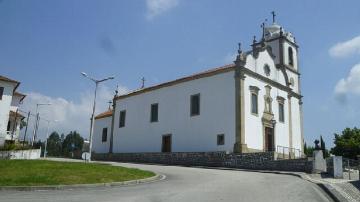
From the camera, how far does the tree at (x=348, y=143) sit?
129 feet

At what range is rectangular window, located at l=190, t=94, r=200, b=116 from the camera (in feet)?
116

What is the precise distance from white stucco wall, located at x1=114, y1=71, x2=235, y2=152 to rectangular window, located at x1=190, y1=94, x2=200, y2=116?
14.7 inches

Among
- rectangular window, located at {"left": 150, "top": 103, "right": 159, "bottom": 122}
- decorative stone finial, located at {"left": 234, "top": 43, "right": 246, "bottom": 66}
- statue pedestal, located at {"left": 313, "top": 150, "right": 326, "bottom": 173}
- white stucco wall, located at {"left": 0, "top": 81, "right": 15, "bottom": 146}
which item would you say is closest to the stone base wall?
statue pedestal, located at {"left": 313, "top": 150, "right": 326, "bottom": 173}

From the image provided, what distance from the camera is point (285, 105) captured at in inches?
1527

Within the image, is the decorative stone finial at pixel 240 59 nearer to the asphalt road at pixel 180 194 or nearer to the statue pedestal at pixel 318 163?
the statue pedestal at pixel 318 163

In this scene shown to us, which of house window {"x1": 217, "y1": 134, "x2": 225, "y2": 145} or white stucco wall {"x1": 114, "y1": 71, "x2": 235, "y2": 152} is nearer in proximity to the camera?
house window {"x1": 217, "y1": 134, "x2": 225, "y2": 145}

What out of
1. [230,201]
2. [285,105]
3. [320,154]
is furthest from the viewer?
[285,105]

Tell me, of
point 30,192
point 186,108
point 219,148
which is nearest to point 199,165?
point 219,148

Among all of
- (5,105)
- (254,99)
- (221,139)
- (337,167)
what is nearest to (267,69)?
(254,99)

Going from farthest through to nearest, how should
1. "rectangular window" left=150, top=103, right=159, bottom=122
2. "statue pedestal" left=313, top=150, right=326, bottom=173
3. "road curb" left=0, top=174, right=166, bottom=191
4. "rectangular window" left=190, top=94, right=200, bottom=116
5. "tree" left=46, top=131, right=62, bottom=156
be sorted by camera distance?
1. "tree" left=46, top=131, right=62, bottom=156
2. "rectangular window" left=150, top=103, right=159, bottom=122
3. "rectangular window" left=190, top=94, right=200, bottom=116
4. "statue pedestal" left=313, top=150, right=326, bottom=173
5. "road curb" left=0, top=174, right=166, bottom=191

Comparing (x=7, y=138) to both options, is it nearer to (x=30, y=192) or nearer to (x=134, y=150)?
(x=134, y=150)

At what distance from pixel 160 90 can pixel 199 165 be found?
1109cm

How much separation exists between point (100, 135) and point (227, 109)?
21311mm

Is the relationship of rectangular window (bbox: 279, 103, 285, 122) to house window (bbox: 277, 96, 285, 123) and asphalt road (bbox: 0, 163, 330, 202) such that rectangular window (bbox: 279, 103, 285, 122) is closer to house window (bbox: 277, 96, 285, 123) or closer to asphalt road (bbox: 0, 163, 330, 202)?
house window (bbox: 277, 96, 285, 123)
